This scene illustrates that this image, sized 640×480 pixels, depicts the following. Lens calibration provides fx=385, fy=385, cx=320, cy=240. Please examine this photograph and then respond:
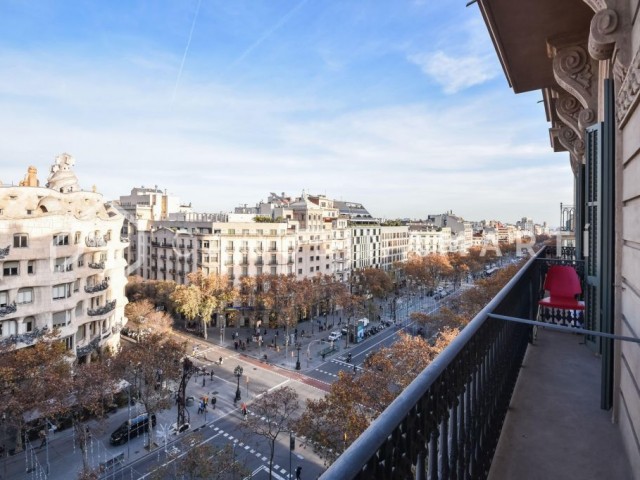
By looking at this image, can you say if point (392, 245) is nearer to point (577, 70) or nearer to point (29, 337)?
point (29, 337)

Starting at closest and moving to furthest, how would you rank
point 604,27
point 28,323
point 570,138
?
point 604,27 → point 570,138 → point 28,323

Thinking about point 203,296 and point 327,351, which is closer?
point 327,351

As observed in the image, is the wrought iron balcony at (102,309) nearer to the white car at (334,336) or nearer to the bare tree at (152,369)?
the bare tree at (152,369)

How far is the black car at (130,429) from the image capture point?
2245 cm

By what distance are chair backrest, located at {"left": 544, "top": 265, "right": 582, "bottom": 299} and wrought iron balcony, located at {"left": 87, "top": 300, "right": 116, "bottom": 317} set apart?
3185cm

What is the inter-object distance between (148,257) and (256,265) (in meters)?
17.8

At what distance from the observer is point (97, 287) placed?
97.9ft

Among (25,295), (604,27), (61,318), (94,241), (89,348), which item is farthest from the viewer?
(94,241)

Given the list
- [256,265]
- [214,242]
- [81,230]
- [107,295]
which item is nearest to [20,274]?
[81,230]

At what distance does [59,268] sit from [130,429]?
40.3 ft

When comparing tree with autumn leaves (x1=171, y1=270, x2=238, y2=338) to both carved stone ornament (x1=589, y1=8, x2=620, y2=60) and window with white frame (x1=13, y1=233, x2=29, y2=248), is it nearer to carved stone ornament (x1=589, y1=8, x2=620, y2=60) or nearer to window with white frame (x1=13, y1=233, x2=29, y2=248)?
window with white frame (x1=13, y1=233, x2=29, y2=248)

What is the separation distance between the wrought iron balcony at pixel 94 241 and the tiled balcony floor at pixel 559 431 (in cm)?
3139

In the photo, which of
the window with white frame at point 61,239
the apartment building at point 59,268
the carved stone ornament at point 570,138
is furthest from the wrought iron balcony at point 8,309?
the carved stone ornament at point 570,138

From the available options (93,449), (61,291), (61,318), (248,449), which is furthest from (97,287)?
(248,449)
